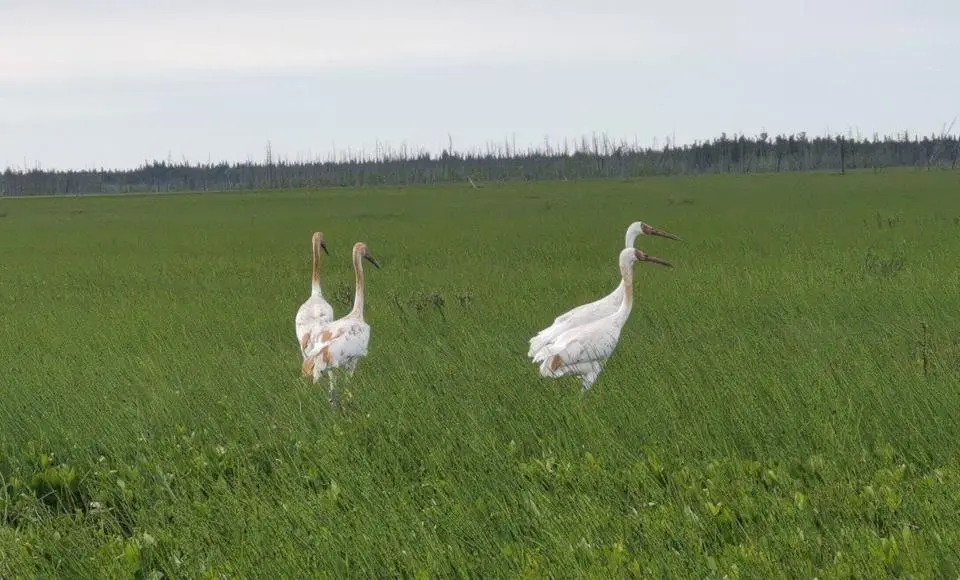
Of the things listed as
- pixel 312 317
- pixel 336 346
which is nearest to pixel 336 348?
pixel 336 346

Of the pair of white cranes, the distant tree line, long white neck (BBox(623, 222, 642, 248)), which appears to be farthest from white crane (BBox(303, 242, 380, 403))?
the distant tree line

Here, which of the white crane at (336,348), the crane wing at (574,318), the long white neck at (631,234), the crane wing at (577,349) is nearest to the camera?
the crane wing at (577,349)

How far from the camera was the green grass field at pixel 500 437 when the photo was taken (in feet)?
15.6

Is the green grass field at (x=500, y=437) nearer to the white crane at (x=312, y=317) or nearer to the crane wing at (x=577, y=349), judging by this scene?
the crane wing at (x=577, y=349)

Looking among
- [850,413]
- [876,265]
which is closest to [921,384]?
[850,413]

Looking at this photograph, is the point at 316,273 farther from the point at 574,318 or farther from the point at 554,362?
the point at 554,362

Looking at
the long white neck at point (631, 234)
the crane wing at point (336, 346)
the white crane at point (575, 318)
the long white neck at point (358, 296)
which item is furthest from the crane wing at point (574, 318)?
the long white neck at point (631, 234)

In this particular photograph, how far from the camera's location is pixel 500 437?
259 inches

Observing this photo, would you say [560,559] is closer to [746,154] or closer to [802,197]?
[802,197]

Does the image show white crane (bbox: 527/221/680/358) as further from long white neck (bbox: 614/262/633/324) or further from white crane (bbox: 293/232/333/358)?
white crane (bbox: 293/232/333/358)

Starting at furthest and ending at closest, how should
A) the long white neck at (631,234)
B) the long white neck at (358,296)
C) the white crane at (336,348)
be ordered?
the long white neck at (631,234), the long white neck at (358,296), the white crane at (336,348)

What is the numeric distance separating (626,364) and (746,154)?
8960cm

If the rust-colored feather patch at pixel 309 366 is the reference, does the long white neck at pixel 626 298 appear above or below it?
above

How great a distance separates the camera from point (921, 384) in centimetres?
643
